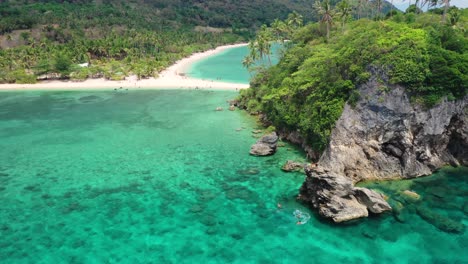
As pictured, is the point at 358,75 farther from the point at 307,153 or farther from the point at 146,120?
the point at 146,120

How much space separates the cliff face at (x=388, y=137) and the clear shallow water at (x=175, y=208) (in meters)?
3.21

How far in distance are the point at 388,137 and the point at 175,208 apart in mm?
25830

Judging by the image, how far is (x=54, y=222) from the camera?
33531mm

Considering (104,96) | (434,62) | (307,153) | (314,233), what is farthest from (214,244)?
(104,96)

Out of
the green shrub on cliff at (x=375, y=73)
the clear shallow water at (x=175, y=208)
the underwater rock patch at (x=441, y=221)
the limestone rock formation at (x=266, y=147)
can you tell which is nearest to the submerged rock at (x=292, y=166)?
the clear shallow water at (x=175, y=208)

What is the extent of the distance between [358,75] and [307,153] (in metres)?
12.2

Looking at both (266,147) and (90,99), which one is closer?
(266,147)

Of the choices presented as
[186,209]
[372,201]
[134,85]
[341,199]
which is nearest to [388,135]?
[372,201]

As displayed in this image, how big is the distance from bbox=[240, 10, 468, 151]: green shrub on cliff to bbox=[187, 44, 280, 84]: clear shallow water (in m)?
55.9

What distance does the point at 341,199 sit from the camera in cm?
3266

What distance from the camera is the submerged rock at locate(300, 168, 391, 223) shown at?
106 ft

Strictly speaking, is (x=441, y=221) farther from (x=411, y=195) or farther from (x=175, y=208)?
(x=175, y=208)

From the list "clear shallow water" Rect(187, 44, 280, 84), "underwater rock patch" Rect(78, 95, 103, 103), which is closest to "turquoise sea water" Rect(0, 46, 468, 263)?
"underwater rock patch" Rect(78, 95, 103, 103)

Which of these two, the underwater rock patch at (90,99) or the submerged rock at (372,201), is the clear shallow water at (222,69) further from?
the submerged rock at (372,201)
